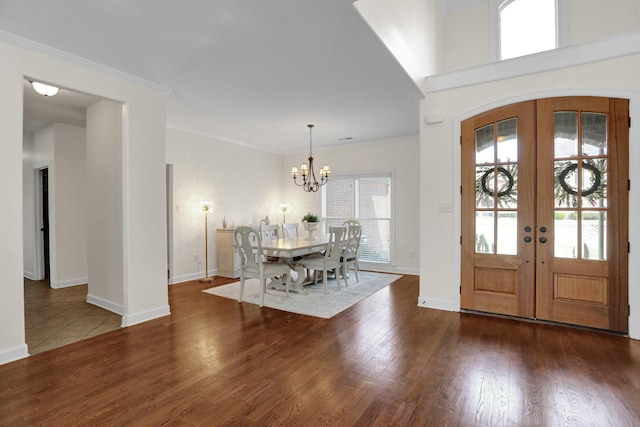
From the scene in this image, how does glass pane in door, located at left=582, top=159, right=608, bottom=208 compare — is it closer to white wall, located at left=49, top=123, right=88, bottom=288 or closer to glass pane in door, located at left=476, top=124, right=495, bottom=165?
glass pane in door, located at left=476, top=124, right=495, bottom=165

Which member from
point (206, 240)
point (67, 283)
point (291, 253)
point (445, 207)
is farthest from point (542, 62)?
point (67, 283)

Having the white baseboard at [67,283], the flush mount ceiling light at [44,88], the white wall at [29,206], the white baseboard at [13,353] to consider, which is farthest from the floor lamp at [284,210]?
the white baseboard at [13,353]

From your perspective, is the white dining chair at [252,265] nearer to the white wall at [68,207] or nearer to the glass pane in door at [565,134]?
the white wall at [68,207]

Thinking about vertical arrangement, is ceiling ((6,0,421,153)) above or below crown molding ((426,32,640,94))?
below

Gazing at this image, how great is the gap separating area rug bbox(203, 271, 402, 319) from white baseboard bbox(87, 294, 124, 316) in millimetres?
1288

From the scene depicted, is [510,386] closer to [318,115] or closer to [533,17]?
[318,115]

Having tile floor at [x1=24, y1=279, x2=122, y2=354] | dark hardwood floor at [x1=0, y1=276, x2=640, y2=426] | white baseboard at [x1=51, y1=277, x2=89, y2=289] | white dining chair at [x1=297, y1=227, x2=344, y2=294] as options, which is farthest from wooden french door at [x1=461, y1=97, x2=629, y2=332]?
white baseboard at [x1=51, y1=277, x2=89, y2=289]

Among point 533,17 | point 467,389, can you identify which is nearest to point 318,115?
point 533,17

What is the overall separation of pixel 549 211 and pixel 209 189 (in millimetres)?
5317

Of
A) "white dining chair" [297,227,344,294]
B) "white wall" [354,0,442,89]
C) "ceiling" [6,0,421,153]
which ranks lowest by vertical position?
"white dining chair" [297,227,344,294]

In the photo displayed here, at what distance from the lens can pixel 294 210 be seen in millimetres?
7898

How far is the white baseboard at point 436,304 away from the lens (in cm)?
397

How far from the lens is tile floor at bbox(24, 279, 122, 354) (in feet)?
10.2

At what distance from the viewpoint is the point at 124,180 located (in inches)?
138
